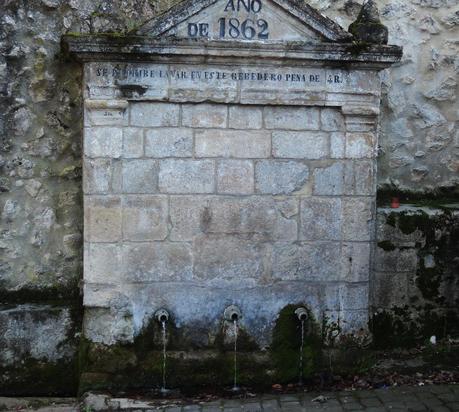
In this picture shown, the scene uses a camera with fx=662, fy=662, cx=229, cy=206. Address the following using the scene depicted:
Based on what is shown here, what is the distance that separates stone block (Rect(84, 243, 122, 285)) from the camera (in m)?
5.19

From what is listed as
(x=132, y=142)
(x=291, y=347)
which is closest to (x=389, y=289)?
(x=291, y=347)

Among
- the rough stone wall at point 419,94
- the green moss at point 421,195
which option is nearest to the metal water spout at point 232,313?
the green moss at point 421,195

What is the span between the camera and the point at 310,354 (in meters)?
5.42

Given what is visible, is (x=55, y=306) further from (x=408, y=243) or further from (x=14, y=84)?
(x=408, y=243)

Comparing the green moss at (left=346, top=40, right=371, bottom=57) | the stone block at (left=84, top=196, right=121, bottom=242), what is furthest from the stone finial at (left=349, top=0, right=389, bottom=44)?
the stone block at (left=84, top=196, right=121, bottom=242)

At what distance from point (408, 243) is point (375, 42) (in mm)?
1749

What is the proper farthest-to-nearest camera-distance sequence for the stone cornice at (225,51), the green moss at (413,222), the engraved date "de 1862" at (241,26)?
the green moss at (413,222)
the engraved date "de 1862" at (241,26)
the stone cornice at (225,51)

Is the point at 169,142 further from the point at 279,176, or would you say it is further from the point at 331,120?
the point at 331,120

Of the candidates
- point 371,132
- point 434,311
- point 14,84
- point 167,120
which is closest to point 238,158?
point 167,120

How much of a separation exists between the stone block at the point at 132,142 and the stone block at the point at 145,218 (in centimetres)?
34

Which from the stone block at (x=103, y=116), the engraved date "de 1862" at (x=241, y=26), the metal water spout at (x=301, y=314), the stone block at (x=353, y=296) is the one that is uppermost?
the engraved date "de 1862" at (x=241, y=26)

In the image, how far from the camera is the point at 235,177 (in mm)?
5312

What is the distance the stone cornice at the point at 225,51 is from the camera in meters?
4.96

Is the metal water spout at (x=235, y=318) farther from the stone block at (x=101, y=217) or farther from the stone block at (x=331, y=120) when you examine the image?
the stone block at (x=331, y=120)
